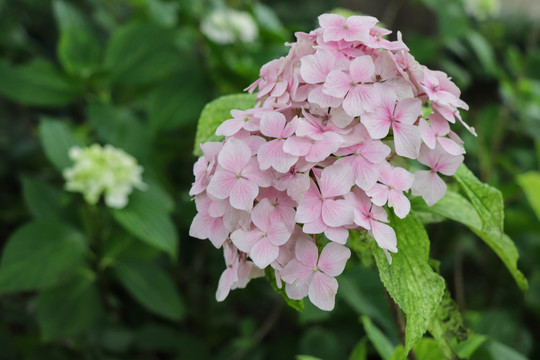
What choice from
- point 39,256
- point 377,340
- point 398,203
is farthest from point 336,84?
point 39,256

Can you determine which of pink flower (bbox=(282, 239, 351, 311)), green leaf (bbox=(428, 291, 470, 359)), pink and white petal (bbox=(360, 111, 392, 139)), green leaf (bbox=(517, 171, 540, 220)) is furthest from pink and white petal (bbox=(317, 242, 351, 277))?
green leaf (bbox=(517, 171, 540, 220))

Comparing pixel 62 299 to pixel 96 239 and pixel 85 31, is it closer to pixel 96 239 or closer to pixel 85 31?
pixel 96 239

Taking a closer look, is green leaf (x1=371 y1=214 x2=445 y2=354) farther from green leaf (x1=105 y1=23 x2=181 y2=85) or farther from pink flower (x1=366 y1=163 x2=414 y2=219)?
green leaf (x1=105 y1=23 x2=181 y2=85)

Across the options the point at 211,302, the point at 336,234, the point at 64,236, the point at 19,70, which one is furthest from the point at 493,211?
the point at 19,70

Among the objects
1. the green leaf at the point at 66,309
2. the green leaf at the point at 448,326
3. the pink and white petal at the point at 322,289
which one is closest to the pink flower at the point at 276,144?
the pink and white petal at the point at 322,289

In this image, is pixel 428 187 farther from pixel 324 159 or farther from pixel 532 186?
pixel 532 186

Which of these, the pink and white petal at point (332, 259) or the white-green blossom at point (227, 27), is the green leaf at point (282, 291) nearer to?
the pink and white petal at point (332, 259)

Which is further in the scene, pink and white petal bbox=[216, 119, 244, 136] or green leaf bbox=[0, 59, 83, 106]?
green leaf bbox=[0, 59, 83, 106]
